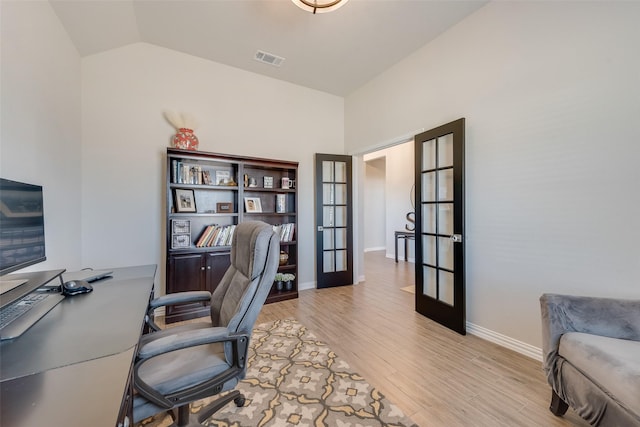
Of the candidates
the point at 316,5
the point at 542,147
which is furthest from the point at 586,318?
the point at 316,5

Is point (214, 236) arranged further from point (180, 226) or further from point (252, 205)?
point (252, 205)

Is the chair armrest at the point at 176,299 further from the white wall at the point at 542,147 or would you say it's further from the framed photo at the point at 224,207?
the white wall at the point at 542,147

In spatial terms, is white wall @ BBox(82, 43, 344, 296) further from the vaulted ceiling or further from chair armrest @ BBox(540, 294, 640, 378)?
chair armrest @ BBox(540, 294, 640, 378)

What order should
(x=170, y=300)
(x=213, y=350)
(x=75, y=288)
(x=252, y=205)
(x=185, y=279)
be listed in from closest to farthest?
1. (x=213, y=350)
2. (x=75, y=288)
3. (x=170, y=300)
4. (x=185, y=279)
5. (x=252, y=205)

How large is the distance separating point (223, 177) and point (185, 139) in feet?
2.02

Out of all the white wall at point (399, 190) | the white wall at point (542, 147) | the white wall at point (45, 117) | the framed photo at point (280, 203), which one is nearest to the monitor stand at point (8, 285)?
the white wall at point (45, 117)

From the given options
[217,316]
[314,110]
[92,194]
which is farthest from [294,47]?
[217,316]

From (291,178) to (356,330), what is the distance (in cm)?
224

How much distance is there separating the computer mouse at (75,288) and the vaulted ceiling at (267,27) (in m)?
2.18

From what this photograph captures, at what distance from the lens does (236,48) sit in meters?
2.97

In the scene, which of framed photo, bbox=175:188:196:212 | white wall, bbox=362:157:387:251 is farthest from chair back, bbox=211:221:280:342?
white wall, bbox=362:157:387:251

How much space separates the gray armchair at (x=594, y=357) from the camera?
1.11 metres

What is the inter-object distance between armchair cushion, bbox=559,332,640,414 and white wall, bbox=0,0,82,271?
3.28 metres

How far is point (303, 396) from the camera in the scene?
1630 millimetres
